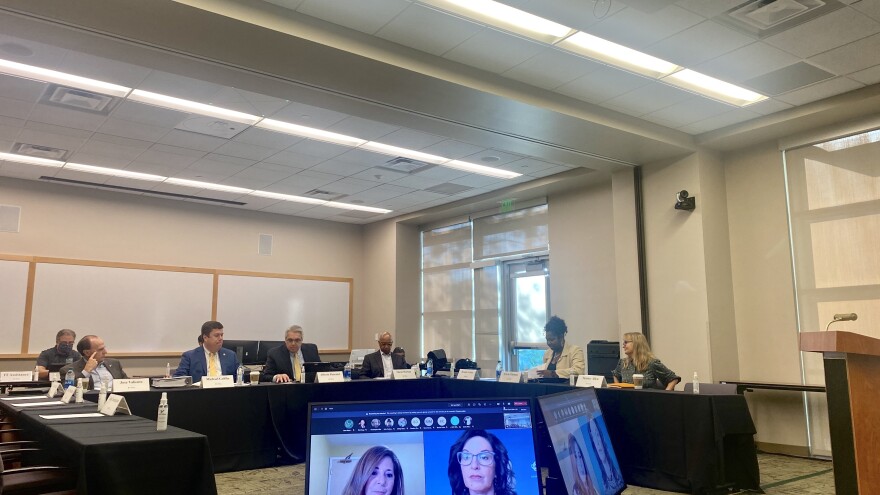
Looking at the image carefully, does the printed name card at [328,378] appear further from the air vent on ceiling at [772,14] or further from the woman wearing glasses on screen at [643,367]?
the air vent on ceiling at [772,14]

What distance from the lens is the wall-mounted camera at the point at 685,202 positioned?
6461mm

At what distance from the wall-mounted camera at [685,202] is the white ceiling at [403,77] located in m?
0.48

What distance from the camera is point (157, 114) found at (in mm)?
5906

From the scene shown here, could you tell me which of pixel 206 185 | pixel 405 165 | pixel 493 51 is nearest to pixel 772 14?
pixel 493 51

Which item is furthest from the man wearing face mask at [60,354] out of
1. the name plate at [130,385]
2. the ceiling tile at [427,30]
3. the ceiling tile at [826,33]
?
the ceiling tile at [826,33]

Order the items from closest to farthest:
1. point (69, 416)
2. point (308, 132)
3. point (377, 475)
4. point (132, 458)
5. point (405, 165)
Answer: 1. point (377, 475)
2. point (132, 458)
3. point (69, 416)
4. point (308, 132)
5. point (405, 165)

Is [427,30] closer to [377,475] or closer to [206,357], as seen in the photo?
[206,357]

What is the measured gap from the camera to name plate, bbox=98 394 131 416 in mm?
3039

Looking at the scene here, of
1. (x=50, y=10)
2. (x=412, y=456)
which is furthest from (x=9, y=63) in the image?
(x=412, y=456)

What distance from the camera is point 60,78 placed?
518 centimetres

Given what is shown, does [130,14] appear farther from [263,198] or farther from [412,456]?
[263,198]

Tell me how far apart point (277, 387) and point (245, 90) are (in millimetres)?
2552

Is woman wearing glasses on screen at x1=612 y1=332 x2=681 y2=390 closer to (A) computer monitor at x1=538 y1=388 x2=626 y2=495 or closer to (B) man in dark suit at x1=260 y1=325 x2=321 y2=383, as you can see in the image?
A: (B) man in dark suit at x1=260 y1=325 x2=321 y2=383

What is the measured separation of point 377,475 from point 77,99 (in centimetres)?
557
